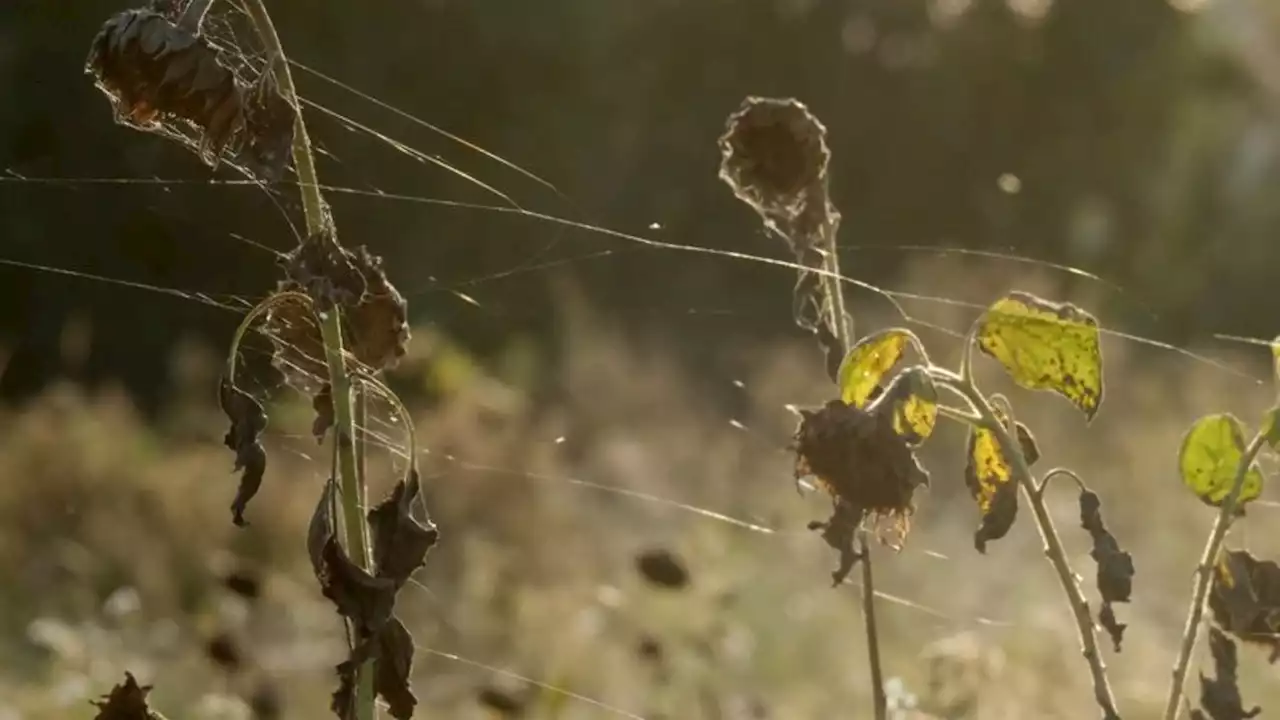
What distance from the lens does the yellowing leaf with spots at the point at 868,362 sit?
1.68ft

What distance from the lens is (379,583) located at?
17.1 inches

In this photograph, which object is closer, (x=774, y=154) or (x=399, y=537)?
(x=399, y=537)

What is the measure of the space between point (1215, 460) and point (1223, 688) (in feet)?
0.28

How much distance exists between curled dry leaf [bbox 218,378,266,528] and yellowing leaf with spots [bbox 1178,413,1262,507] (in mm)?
335

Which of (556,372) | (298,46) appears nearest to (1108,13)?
(556,372)

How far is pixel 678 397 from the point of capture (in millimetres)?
3738

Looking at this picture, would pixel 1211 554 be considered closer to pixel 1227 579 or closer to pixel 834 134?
pixel 1227 579

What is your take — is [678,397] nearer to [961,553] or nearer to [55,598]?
[961,553]

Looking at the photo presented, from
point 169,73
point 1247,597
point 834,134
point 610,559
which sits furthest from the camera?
point 834,134

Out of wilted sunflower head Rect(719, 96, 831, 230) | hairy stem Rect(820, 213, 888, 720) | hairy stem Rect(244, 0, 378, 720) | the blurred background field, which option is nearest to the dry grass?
the blurred background field

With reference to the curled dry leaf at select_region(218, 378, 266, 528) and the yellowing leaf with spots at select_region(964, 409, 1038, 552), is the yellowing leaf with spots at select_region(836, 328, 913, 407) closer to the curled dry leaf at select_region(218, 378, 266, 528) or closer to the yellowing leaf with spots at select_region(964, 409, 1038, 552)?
the yellowing leaf with spots at select_region(964, 409, 1038, 552)

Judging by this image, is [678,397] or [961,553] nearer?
[961,553]

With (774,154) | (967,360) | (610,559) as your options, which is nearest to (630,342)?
(610,559)

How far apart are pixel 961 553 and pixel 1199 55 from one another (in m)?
4.50
